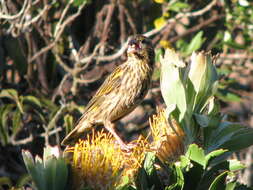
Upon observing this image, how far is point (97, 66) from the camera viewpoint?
6.22 meters

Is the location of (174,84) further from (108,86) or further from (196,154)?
(108,86)

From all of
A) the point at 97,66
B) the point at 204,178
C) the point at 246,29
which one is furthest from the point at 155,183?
the point at 246,29

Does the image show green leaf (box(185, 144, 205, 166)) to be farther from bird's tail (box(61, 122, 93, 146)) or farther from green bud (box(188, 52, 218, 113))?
bird's tail (box(61, 122, 93, 146))

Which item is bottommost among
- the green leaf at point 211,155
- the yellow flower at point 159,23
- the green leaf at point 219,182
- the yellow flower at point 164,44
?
the yellow flower at point 164,44

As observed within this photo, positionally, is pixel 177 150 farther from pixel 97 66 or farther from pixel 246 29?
pixel 246 29

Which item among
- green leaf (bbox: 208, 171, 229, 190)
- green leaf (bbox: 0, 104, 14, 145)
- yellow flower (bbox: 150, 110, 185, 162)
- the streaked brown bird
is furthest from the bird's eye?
green leaf (bbox: 208, 171, 229, 190)

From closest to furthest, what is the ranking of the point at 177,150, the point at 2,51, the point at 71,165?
the point at 71,165 < the point at 177,150 < the point at 2,51

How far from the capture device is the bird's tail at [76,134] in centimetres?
497

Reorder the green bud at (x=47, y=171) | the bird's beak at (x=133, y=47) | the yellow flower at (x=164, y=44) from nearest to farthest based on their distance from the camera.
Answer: the green bud at (x=47, y=171)
the bird's beak at (x=133, y=47)
the yellow flower at (x=164, y=44)

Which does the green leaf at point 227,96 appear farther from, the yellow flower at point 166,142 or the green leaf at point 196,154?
the green leaf at point 196,154

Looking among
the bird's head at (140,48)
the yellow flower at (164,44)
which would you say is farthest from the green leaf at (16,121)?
the yellow flower at (164,44)

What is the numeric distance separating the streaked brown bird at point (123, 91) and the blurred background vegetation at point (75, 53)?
484 mm

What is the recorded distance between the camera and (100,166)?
9.55 feet

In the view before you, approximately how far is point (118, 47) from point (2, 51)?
1161 mm
